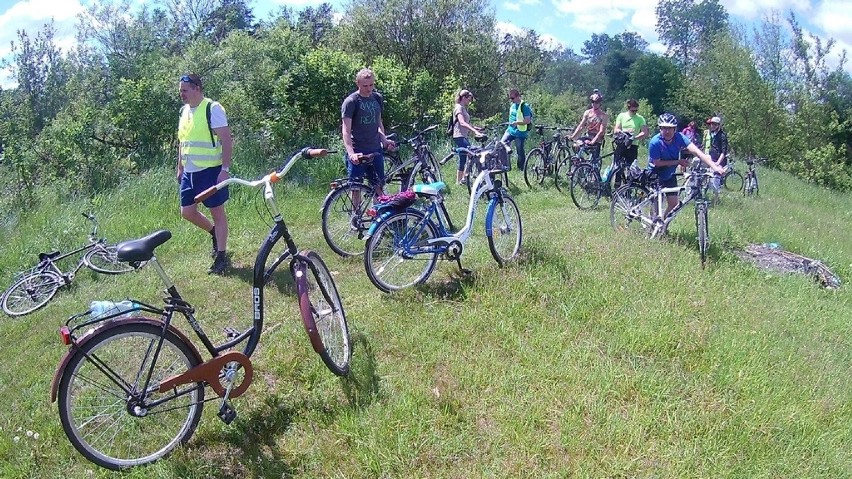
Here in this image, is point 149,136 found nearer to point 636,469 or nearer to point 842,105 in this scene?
point 636,469

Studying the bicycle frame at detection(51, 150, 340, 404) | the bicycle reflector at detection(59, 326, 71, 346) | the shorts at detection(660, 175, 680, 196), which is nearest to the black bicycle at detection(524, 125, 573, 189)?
the shorts at detection(660, 175, 680, 196)

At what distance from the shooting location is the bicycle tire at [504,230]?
5207 millimetres

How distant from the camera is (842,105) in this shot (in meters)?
33.3

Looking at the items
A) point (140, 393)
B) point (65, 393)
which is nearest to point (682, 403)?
point (140, 393)

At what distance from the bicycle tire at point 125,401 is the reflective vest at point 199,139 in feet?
7.87

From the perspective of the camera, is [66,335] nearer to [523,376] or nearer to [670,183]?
[523,376]

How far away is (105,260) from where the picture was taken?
6.16m

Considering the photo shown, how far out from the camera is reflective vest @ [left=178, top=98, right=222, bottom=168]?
4.98 meters

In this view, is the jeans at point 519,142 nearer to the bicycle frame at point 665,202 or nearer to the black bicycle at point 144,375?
the bicycle frame at point 665,202

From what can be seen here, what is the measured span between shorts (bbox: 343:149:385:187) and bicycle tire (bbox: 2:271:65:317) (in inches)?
128

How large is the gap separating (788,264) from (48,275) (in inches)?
348

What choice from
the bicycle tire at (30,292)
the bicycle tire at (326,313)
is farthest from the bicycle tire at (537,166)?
the bicycle tire at (30,292)

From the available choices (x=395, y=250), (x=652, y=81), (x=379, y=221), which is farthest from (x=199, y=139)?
(x=652, y=81)

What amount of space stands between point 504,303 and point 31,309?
4648mm
